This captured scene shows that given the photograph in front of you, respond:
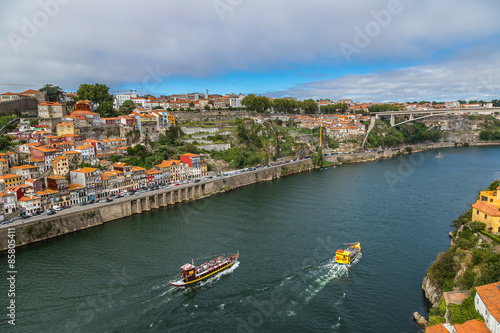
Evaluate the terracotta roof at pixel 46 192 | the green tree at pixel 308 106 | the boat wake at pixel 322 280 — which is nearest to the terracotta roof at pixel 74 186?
the terracotta roof at pixel 46 192

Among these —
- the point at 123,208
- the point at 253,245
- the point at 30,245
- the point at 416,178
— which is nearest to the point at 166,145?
the point at 123,208

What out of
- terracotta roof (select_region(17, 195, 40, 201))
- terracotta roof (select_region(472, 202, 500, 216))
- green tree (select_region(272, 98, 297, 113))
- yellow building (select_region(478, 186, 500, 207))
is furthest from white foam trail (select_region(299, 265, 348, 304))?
green tree (select_region(272, 98, 297, 113))

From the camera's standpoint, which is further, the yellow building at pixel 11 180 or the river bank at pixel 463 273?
the yellow building at pixel 11 180

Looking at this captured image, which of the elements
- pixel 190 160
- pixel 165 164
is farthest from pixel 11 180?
pixel 190 160

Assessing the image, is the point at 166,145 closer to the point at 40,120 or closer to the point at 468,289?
the point at 40,120

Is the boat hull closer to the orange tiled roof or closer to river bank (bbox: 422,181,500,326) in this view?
river bank (bbox: 422,181,500,326)

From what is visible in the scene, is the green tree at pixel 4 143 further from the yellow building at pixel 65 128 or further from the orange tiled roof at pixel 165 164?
the orange tiled roof at pixel 165 164

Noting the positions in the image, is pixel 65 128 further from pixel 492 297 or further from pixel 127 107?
pixel 492 297
